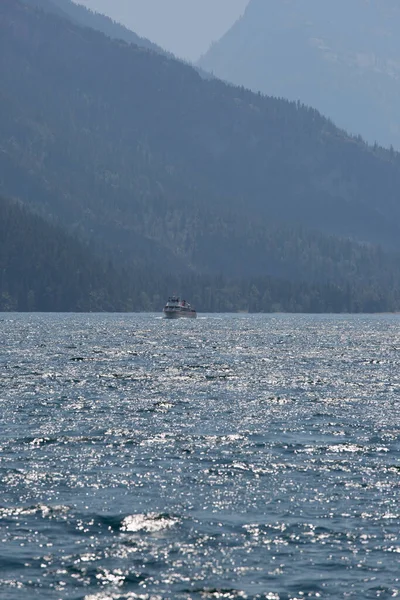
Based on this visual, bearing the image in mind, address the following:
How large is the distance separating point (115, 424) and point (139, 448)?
1175 cm

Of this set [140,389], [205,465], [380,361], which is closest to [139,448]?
[205,465]

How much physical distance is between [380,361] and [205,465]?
100592 millimetres

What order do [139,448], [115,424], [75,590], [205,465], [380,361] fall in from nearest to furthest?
[75,590], [205,465], [139,448], [115,424], [380,361]

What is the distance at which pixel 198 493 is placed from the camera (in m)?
54.5

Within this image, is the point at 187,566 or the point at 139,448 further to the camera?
the point at 139,448

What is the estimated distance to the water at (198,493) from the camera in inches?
1607

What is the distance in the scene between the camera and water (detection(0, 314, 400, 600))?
1607 inches

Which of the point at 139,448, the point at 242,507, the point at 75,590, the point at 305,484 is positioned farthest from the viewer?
the point at 139,448

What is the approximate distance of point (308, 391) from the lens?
355ft

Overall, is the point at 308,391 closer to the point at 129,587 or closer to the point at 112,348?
the point at 129,587

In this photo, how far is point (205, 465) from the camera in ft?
204

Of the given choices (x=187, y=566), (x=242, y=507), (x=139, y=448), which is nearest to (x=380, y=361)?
(x=139, y=448)

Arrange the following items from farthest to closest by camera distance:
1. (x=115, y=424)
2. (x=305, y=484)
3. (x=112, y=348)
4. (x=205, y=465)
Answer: (x=112, y=348) → (x=115, y=424) → (x=205, y=465) → (x=305, y=484)

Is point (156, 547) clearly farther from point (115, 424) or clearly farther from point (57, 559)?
point (115, 424)
